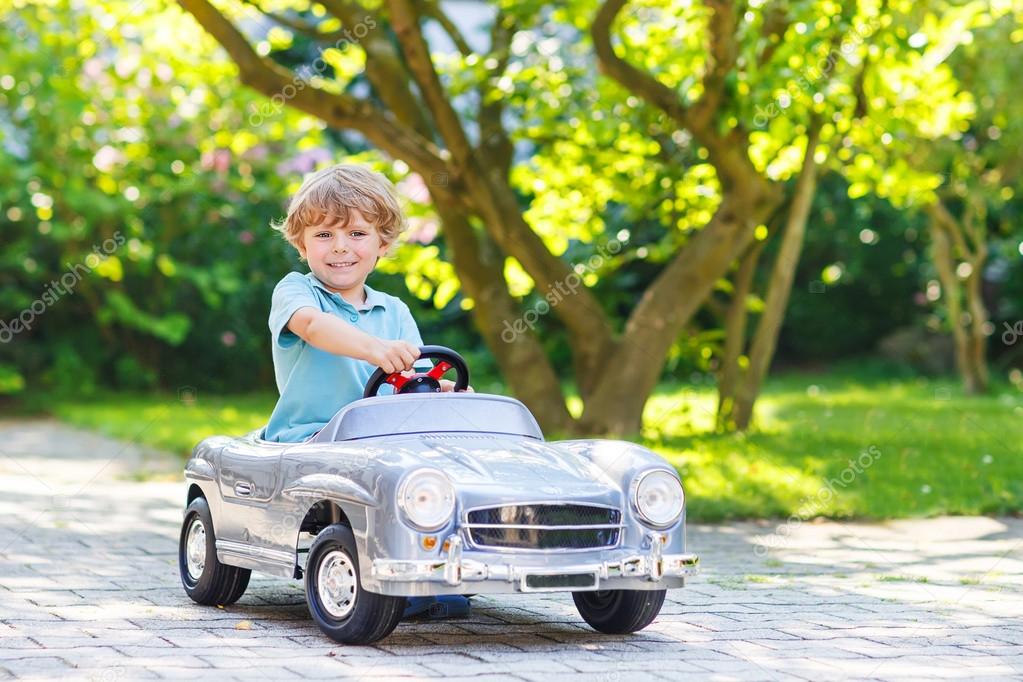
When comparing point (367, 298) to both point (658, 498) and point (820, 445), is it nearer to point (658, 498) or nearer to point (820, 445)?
point (658, 498)

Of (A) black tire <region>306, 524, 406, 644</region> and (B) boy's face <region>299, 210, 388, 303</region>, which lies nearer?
(A) black tire <region>306, 524, 406, 644</region>

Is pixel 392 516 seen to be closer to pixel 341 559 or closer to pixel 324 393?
pixel 341 559

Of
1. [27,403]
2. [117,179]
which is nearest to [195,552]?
[117,179]

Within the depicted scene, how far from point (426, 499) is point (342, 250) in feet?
4.15

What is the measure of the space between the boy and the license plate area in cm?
117

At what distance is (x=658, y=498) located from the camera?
15.6ft

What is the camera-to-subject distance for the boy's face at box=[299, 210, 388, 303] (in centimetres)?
530

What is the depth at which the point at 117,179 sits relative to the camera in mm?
16797

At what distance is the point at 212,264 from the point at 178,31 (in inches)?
255

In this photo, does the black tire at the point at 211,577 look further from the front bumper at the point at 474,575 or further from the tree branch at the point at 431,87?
the tree branch at the point at 431,87

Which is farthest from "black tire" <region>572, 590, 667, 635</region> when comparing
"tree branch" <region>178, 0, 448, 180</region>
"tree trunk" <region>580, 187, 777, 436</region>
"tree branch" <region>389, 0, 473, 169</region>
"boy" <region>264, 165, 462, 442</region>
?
"tree trunk" <region>580, 187, 777, 436</region>

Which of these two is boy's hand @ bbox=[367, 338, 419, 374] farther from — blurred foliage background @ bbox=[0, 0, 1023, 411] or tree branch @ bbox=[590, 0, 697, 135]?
tree branch @ bbox=[590, 0, 697, 135]

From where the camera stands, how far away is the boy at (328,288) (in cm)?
525

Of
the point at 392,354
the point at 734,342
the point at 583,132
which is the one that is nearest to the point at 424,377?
the point at 392,354
